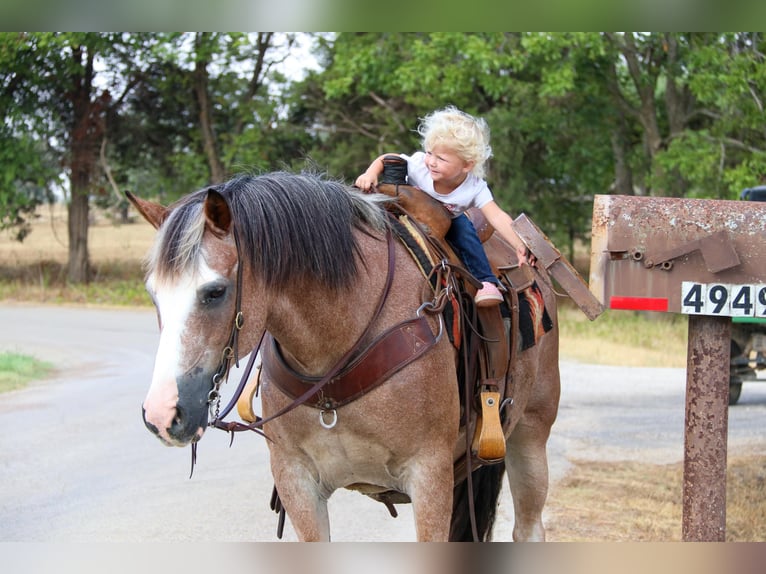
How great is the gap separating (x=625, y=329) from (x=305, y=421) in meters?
12.9

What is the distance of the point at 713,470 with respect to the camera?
348cm

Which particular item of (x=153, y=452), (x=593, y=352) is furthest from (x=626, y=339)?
(x=153, y=452)

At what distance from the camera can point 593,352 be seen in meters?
13.4

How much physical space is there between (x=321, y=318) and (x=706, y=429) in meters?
1.62

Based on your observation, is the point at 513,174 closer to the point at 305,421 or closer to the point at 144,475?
the point at 144,475

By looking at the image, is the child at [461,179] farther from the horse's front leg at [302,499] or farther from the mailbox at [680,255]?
the horse's front leg at [302,499]

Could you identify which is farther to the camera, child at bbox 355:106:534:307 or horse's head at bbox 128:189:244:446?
child at bbox 355:106:534:307

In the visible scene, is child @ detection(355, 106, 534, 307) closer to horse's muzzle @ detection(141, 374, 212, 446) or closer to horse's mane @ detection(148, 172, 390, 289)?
horse's mane @ detection(148, 172, 390, 289)

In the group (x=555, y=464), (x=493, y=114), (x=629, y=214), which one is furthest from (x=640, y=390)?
(x=629, y=214)

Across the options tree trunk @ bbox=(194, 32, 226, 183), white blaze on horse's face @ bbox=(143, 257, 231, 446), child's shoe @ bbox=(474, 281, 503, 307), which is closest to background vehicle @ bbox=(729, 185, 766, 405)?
child's shoe @ bbox=(474, 281, 503, 307)

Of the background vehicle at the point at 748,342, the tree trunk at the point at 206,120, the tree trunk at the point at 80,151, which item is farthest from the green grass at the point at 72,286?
the background vehicle at the point at 748,342

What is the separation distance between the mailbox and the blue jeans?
41cm

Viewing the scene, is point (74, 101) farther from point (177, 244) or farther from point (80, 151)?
point (177, 244)

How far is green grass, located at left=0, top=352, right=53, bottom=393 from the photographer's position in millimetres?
10055
